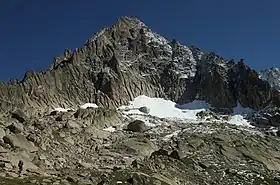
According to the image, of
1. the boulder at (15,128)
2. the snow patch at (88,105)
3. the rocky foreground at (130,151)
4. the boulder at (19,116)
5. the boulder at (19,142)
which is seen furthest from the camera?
the snow patch at (88,105)

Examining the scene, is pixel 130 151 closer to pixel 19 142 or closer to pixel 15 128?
pixel 15 128

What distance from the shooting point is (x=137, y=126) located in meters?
152

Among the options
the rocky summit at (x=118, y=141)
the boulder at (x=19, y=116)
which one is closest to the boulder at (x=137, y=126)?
the rocky summit at (x=118, y=141)

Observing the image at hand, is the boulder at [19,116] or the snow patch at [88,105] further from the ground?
the snow patch at [88,105]

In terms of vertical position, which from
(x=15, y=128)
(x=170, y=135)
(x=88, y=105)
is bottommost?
(x=15, y=128)

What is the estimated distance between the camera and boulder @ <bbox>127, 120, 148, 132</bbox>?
15088 cm

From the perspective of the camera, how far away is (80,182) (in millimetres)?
85375

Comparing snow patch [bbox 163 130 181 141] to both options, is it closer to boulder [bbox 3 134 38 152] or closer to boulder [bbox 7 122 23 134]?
boulder [bbox 7 122 23 134]

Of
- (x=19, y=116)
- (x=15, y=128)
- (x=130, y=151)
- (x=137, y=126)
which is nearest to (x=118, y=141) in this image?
(x=130, y=151)

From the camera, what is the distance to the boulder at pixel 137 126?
15088cm

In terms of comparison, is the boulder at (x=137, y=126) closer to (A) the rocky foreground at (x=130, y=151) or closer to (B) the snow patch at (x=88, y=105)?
(A) the rocky foreground at (x=130, y=151)

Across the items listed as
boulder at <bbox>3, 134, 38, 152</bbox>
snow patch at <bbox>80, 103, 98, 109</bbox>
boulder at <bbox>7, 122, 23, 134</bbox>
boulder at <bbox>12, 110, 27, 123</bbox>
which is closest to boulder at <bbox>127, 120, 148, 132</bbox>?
snow patch at <bbox>80, 103, 98, 109</bbox>

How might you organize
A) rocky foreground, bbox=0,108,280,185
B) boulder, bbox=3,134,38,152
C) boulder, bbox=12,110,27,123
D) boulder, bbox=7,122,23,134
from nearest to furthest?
rocky foreground, bbox=0,108,280,185 < boulder, bbox=3,134,38,152 < boulder, bbox=7,122,23,134 < boulder, bbox=12,110,27,123

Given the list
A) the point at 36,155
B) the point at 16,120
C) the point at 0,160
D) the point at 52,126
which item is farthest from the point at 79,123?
the point at 0,160
